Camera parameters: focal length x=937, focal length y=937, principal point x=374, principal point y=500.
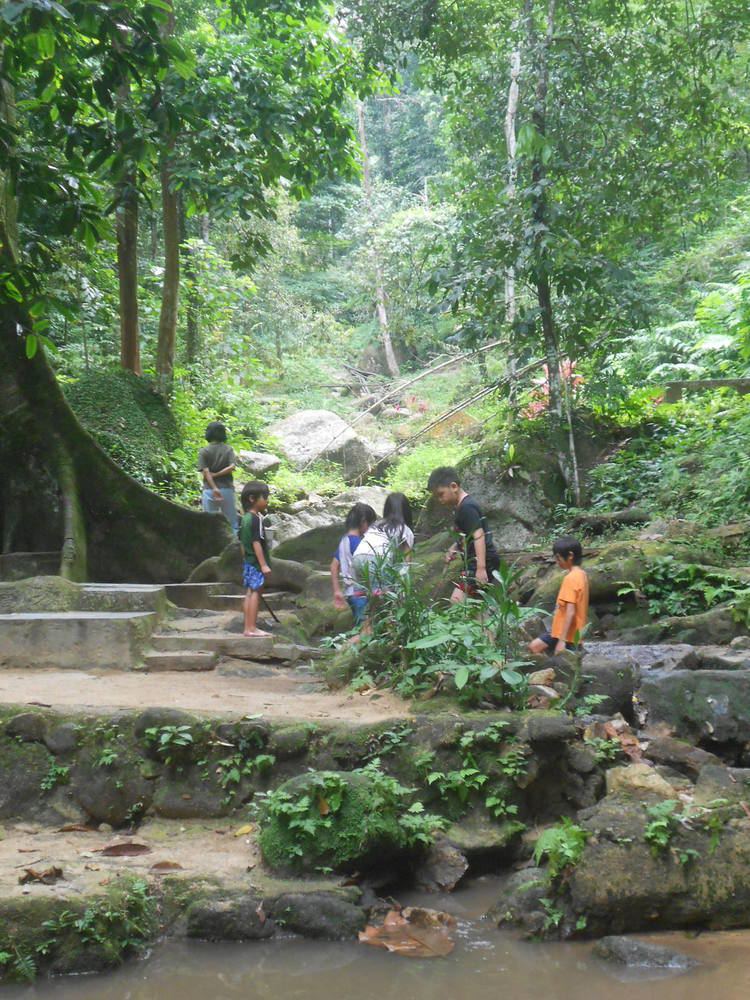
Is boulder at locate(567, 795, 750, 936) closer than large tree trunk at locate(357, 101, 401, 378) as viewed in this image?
Yes

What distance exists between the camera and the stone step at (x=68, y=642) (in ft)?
22.4

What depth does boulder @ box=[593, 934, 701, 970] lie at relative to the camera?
12.6 ft

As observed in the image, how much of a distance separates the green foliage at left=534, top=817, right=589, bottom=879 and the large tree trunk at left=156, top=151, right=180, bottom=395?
35.0ft

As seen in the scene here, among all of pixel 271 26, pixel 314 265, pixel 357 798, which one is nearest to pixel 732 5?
pixel 271 26

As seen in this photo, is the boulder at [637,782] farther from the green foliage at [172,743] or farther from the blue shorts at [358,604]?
the blue shorts at [358,604]

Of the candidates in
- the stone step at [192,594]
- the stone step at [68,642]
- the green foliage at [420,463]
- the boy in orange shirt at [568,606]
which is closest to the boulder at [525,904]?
the boy in orange shirt at [568,606]

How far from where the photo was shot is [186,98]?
11.4 meters

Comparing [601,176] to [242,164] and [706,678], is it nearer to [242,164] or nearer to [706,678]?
[242,164]

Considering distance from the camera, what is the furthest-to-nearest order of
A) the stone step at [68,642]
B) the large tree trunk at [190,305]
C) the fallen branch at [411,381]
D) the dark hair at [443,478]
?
1. the large tree trunk at [190,305]
2. the fallen branch at [411,381]
3. the dark hair at [443,478]
4. the stone step at [68,642]

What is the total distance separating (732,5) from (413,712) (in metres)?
11.0

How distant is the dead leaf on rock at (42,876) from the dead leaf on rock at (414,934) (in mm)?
1379

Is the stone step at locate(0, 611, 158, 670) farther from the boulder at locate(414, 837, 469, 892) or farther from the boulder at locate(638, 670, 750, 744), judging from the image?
the boulder at locate(638, 670, 750, 744)

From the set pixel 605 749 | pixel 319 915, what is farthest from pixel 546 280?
pixel 319 915

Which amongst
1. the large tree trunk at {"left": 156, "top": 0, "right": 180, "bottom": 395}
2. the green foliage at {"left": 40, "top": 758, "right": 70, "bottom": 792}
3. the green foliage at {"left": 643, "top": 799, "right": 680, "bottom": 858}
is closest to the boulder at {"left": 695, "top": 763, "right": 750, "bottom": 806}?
the green foliage at {"left": 643, "top": 799, "right": 680, "bottom": 858}
